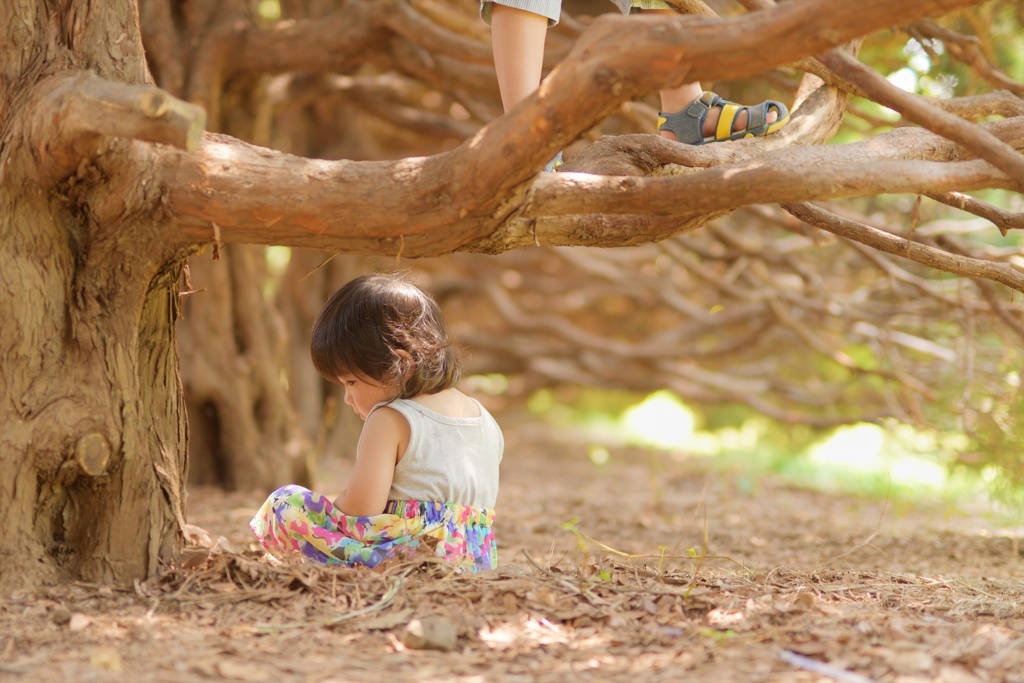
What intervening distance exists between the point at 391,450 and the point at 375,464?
6cm

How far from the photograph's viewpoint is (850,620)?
7.07 feet

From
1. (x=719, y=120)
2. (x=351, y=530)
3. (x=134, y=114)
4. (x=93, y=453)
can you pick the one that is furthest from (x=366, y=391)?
(x=719, y=120)

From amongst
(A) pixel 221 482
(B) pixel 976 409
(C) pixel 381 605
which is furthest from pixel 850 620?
(A) pixel 221 482

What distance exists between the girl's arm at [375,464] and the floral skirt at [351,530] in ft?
0.13

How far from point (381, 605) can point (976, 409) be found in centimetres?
342

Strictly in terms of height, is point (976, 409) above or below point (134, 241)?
below

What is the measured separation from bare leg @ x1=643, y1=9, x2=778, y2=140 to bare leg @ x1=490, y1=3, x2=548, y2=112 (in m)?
0.55

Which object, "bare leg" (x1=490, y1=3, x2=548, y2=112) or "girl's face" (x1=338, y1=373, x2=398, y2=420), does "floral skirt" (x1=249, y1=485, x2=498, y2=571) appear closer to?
"girl's face" (x1=338, y1=373, x2=398, y2=420)

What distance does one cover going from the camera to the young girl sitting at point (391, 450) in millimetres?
2527

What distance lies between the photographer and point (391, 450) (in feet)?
8.32

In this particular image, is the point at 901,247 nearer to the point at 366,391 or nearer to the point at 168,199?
the point at 366,391

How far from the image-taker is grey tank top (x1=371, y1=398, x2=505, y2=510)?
2570 millimetres

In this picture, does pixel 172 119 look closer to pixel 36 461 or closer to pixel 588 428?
pixel 36 461

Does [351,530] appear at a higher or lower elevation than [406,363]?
lower
